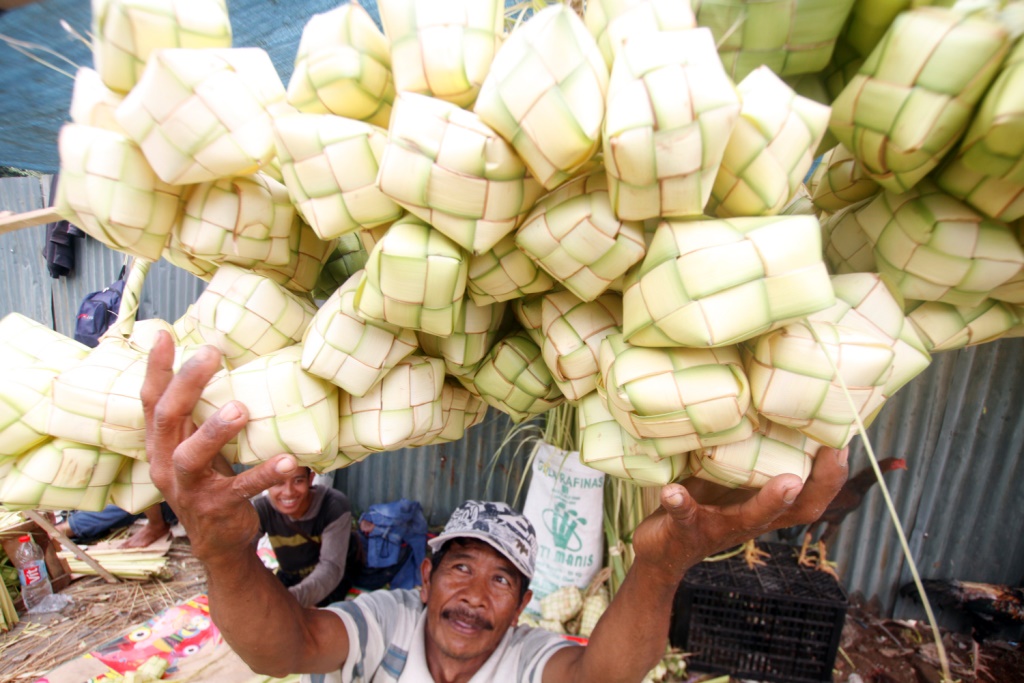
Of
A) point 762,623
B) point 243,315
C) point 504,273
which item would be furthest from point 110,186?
point 762,623

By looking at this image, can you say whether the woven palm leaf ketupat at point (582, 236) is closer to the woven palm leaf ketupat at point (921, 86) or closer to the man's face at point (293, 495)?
the woven palm leaf ketupat at point (921, 86)

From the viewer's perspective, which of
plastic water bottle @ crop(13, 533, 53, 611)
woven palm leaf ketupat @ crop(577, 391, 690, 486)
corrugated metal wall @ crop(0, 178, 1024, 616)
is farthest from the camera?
plastic water bottle @ crop(13, 533, 53, 611)

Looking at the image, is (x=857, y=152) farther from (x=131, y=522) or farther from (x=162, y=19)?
(x=131, y=522)

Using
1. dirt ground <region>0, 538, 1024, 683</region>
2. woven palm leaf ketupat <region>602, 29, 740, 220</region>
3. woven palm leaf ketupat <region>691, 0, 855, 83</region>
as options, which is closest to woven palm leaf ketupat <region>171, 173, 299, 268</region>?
woven palm leaf ketupat <region>602, 29, 740, 220</region>

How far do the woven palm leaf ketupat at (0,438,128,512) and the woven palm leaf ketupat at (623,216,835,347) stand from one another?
0.90 meters

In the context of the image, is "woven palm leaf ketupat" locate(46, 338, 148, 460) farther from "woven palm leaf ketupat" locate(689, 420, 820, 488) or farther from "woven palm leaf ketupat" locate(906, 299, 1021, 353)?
"woven palm leaf ketupat" locate(906, 299, 1021, 353)

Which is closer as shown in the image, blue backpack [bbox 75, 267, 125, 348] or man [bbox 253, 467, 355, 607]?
man [bbox 253, 467, 355, 607]

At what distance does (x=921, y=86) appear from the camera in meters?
0.54

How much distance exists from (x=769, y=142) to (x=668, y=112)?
0.46 ft

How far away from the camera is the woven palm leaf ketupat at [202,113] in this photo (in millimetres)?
666

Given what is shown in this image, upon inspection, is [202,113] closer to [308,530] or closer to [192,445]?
[192,445]

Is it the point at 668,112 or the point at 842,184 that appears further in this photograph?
the point at 842,184

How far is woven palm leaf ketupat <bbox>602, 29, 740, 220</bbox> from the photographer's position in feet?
1.75

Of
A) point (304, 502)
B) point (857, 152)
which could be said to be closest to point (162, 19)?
point (857, 152)
